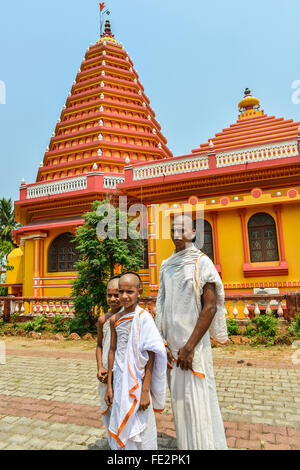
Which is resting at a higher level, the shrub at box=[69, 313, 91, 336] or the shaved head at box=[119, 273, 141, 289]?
the shaved head at box=[119, 273, 141, 289]

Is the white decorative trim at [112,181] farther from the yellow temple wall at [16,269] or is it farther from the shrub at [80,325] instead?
the yellow temple wall at [16,269]

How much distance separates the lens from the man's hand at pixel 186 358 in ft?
6.95

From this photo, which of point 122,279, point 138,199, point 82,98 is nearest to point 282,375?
point 122,279

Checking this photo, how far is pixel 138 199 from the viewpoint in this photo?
454 inches

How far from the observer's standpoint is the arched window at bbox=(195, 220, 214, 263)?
1025 centimetres

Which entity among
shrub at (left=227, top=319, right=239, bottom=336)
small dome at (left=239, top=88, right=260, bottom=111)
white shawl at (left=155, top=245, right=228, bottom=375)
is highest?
small dome at (left=239, top=88, right=260, bottom=111)

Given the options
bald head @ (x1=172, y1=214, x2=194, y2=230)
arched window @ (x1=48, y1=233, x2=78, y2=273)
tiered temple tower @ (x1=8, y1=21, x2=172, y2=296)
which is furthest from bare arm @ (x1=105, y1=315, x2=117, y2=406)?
arched window @ (x1=48, y1=233, x2=78, y2=273)

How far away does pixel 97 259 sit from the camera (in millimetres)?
7918

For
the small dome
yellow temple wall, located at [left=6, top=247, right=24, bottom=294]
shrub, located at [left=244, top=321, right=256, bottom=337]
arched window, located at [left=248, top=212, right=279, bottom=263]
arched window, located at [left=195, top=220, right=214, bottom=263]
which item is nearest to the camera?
shrub, located at [left=244, top=321, right=256, bottom=337]

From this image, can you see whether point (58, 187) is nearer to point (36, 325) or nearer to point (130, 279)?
point (36, 325)

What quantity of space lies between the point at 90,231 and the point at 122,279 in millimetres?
6091

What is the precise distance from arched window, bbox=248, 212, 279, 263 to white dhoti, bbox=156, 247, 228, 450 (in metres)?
7.88

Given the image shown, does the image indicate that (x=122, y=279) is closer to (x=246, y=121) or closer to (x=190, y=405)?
(x=190, y=405)

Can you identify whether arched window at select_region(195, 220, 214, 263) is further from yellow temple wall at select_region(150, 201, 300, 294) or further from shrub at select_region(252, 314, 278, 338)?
shrub at select_region(252, 314, 278, 338)
